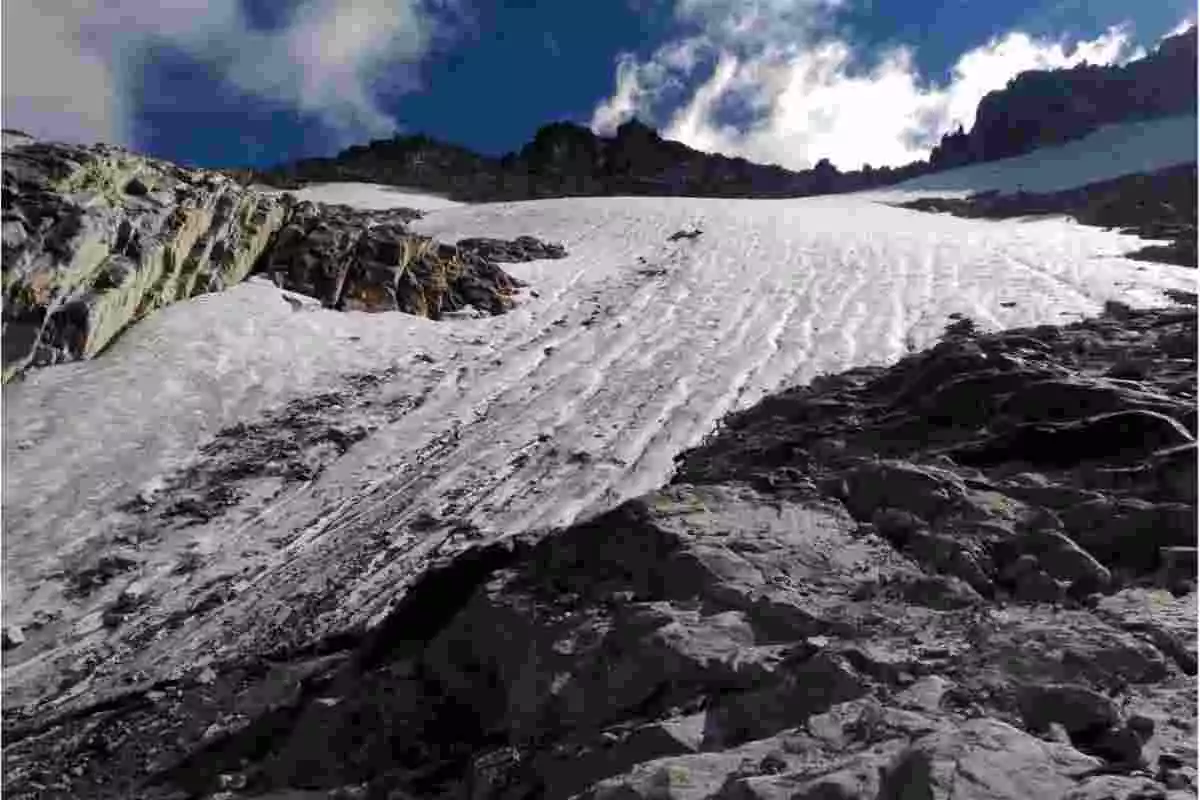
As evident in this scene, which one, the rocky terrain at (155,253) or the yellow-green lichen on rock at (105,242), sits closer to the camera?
the yellow-green lichen on rock at (105,242)

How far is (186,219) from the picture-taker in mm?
18000

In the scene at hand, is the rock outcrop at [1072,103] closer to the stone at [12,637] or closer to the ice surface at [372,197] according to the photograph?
the ice surface at [372,197]

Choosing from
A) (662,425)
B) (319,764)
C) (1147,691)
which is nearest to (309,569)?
(319,764)

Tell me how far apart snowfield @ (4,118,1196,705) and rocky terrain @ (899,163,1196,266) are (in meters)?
3.82

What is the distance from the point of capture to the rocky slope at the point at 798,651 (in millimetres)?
4367

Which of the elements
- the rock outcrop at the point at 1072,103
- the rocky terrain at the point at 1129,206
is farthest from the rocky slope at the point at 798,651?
the rock outcrop at the point at 1072,103

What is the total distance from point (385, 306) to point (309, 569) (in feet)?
31.8

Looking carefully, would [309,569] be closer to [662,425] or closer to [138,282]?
[662,425]

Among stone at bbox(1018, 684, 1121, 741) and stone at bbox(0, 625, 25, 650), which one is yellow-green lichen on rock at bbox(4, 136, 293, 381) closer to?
stone at bbox(0, 625, 25, 650)

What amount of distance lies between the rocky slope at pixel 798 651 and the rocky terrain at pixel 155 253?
850cm

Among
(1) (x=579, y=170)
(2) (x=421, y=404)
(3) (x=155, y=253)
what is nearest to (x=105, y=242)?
(3) (x=155, y=253)

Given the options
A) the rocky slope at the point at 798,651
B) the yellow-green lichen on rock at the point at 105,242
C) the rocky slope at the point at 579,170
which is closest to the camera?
the rocky slope at the point at 798,651

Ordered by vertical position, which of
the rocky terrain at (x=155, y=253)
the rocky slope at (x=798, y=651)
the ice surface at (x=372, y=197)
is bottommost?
the rocky slope at (x=798, y=651)

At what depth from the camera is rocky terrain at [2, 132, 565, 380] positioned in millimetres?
14711
